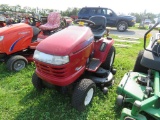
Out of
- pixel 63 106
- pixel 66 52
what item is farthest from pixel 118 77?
pixel 66 52

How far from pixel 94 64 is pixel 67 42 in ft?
2.53

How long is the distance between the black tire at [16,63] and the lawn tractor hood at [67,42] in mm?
1561

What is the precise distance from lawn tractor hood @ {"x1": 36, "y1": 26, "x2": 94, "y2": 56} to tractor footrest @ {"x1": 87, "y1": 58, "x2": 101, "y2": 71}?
39 cm

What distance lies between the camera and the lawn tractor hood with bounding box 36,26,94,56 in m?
2.20

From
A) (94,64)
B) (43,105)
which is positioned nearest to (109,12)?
(94,64)

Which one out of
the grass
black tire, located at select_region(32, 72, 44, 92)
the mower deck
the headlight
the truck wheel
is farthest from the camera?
the truck wheel

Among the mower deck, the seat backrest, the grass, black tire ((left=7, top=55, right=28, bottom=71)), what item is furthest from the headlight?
the seat backrest

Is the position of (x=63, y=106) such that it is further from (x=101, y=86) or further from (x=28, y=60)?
(x=28, y=60)

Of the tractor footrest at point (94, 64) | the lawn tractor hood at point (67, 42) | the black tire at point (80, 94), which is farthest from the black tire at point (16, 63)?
the black tire at point (80, 94)

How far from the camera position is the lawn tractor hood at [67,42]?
2.20 meters

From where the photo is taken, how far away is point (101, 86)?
2977 mm

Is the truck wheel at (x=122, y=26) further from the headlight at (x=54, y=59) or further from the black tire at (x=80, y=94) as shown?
the headlight at (x=54, y=59)

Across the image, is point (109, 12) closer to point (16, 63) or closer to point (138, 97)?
point (16, 63)

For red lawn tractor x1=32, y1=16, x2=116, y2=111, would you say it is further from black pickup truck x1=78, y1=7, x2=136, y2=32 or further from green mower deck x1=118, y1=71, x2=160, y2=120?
black pickup truck x1=78, y1=7, x2=136, y2=32
